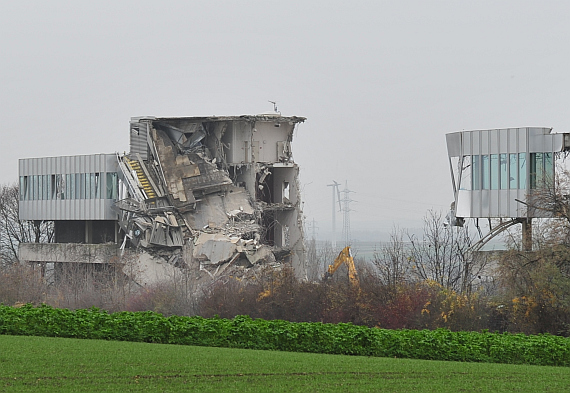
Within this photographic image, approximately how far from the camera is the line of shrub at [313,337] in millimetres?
27578

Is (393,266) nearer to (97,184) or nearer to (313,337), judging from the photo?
(313,337)

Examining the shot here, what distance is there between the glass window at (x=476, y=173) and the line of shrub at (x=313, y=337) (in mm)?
15976

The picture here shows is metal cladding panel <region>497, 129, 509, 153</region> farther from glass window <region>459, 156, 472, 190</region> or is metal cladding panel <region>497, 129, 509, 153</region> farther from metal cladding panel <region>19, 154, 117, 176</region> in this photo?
metal cladding panel <region>19, 154, 117, 176</region>

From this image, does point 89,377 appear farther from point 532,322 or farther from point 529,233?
point 529,233

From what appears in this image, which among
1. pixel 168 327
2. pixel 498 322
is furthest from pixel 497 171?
pixel 168 327

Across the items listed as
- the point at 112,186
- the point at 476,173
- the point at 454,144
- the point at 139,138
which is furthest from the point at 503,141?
the point at 112,186

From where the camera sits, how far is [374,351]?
1089 inches

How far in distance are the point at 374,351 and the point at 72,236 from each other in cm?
4693

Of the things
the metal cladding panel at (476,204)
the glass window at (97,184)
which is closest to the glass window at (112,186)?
the glass window at (97,184)

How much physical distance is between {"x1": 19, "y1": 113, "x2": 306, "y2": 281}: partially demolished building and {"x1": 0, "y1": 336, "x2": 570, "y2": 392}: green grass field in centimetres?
2980

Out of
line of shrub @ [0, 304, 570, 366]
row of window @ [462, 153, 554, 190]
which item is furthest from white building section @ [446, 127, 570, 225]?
line of shrub @ [0, 304, 570, 366]

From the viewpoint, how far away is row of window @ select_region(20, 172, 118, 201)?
62812 mm

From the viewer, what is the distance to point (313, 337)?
28188mm

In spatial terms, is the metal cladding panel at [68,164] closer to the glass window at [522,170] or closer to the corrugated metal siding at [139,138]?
the corrugated metal siding at [139,138]
